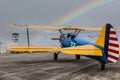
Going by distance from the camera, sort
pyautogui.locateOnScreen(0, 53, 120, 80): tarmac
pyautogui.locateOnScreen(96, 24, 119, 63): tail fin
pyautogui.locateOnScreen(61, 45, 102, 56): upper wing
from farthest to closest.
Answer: pyautogui.locateOnScreen(61, 45, 102, 56): upper wing → pyautogui.locateOnScreen(96, 24, 119, 63): tail fin → pyautogui.locateOnScreen(0, 53, 120, 80): tarmac

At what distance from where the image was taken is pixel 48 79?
15.8 meters

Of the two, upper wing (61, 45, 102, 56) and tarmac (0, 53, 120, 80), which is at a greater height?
upper wing (61, 45, 102, 56)

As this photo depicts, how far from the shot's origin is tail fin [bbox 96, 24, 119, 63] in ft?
64.4

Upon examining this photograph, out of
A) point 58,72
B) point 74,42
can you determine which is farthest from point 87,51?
point 74,42

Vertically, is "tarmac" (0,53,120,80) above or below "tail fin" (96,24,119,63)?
below

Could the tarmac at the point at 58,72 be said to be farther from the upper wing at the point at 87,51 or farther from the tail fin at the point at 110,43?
the upper wing at the point at 87,51

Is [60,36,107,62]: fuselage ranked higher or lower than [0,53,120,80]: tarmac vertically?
higher

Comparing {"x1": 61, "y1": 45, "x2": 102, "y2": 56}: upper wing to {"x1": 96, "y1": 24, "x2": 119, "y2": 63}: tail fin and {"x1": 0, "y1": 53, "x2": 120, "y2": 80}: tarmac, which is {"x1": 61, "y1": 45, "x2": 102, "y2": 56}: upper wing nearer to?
{"x1": 96, "y1": 24, "x2": 119, "y2": 63}: tail fin

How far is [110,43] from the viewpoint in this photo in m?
19.9

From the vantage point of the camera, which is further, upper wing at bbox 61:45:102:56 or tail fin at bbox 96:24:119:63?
upper wing at bbox 61:45:102:56

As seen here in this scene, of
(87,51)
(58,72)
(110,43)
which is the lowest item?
(58,72)

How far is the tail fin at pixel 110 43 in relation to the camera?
1962 centimetres

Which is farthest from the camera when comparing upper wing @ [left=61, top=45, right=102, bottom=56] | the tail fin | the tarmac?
upper wing @ [left=61, top=45, right=102, bottom=56]

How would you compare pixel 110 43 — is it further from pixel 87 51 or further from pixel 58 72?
pixel 58 72
